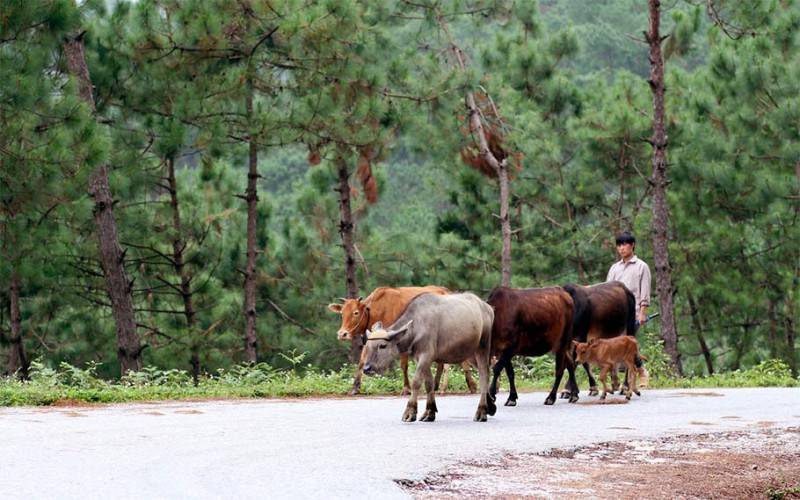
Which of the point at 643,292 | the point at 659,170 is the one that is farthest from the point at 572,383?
the point at 659,170

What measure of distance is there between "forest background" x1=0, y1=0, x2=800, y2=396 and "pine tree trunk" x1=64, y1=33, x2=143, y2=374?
1.9 inches

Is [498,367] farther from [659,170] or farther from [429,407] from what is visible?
[659,170]

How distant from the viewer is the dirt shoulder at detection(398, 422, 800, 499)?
8.62 metres

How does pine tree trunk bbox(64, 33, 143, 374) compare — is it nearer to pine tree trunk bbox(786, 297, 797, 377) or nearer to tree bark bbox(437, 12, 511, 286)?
tree bark bbox(437, 12, 511, 286)

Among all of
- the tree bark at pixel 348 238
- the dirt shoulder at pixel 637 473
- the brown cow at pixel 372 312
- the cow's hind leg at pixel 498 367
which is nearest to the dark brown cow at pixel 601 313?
the cow's hind leg at pixel 498 367

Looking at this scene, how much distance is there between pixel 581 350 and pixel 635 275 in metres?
2.26

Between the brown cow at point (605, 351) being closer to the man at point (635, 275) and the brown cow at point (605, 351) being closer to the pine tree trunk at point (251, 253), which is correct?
the man at point (635, 275)

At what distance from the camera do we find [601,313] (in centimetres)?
1634

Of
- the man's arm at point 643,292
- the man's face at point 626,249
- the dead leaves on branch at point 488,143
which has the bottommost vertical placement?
the man's arm at point 643,292

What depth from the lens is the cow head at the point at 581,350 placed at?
15312 mm

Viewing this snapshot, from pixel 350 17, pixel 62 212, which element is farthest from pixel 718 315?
pixel 62 212

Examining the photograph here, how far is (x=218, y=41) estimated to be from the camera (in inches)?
965

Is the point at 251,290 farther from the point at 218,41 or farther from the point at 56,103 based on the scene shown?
the point at 56,103

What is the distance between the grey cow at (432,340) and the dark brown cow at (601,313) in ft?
10.0
